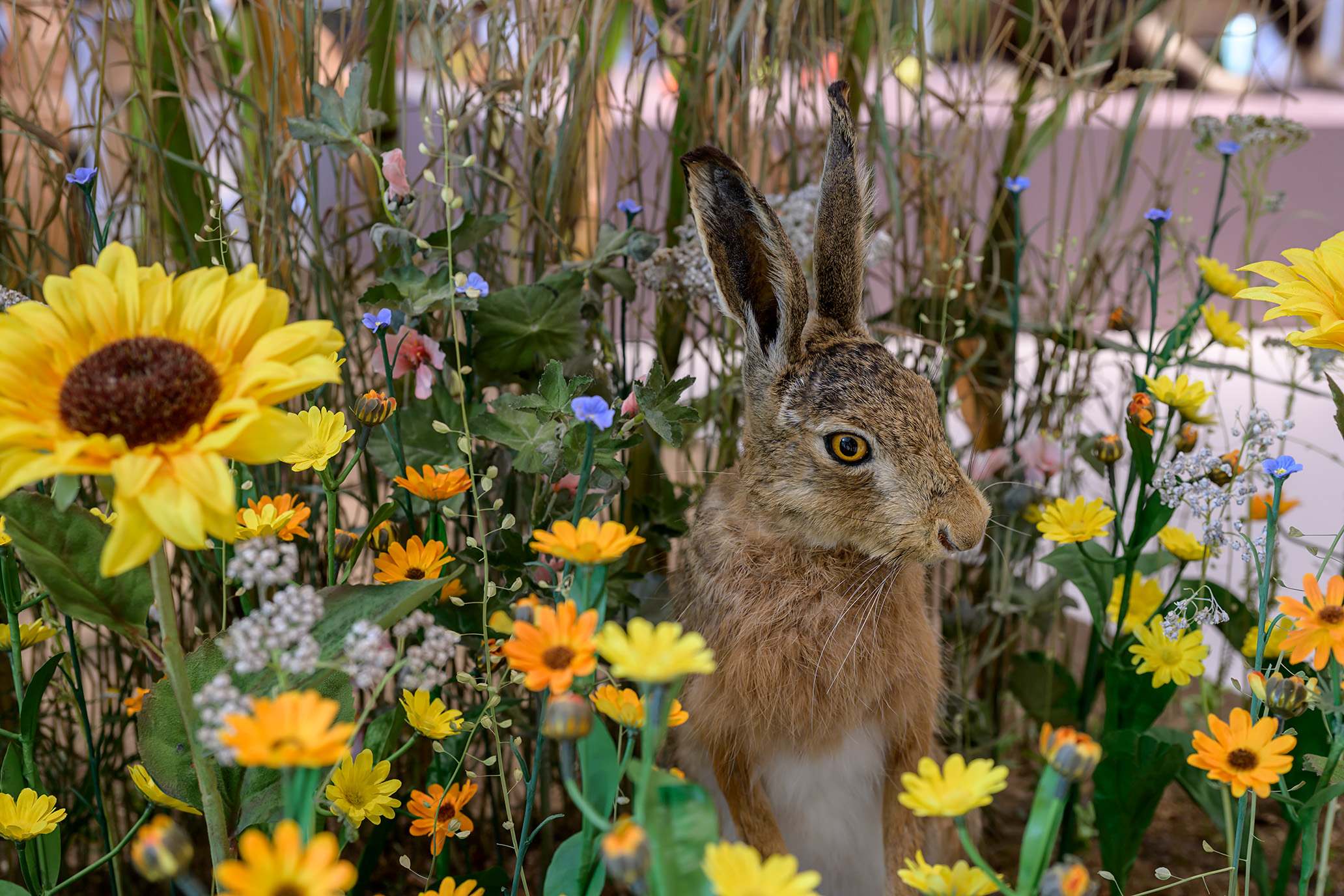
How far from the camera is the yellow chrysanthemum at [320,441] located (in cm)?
91

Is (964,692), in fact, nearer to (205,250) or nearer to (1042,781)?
(1042,781)

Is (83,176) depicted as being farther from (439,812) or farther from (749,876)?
(749,876)

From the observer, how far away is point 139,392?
1.98 feet

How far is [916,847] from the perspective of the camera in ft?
3.82

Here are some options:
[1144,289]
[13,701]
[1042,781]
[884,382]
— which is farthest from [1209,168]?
[13,701]

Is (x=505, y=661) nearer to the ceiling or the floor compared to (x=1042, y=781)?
nearer to the floor

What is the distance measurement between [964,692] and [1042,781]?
0.99m

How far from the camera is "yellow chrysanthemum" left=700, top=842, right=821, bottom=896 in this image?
21.0 inches

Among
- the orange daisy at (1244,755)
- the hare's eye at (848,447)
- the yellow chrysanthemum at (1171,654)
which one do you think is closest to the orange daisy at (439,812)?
the hare's eye at (848,447)

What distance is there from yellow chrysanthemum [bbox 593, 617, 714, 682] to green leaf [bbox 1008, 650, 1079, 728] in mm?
1087

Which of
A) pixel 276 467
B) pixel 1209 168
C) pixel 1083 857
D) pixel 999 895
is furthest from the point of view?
pixel 1209 168

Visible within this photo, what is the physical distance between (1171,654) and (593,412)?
0.75 metres

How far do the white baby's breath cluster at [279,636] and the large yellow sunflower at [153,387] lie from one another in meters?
0.06

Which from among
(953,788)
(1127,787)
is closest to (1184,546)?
(1127,787)
